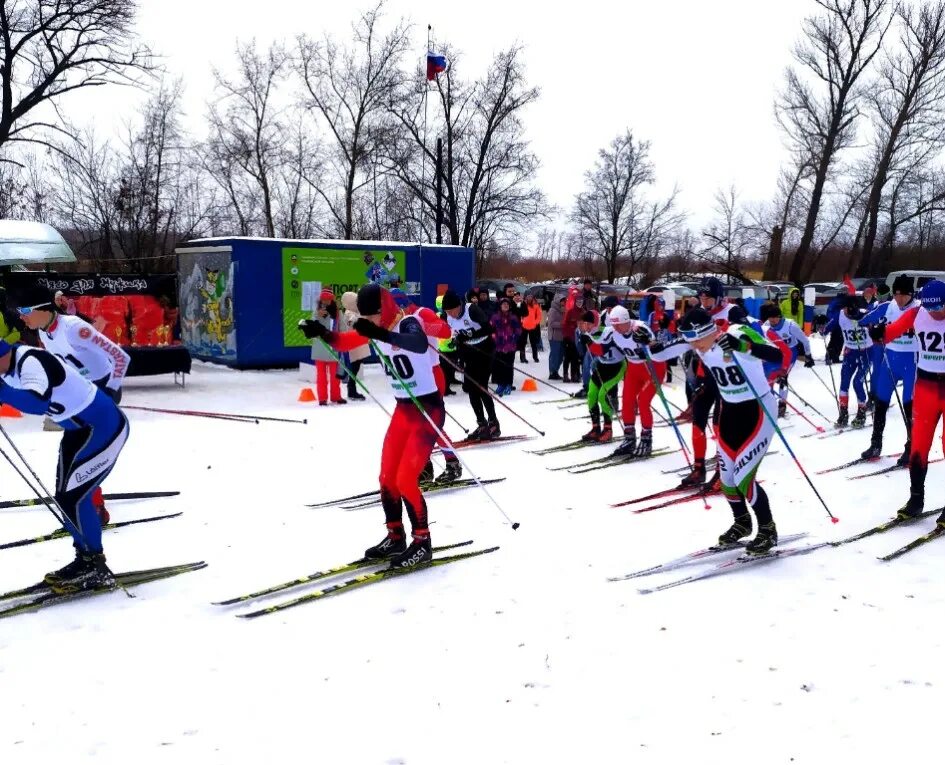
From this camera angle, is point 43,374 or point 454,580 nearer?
point 43,374

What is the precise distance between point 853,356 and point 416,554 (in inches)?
316

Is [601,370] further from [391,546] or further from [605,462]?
[391,546]

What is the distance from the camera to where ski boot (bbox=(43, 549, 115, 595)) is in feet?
16.9

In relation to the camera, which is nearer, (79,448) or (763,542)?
(79,448)

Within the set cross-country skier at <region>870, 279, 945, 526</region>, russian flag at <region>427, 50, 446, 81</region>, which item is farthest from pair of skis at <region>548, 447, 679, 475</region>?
russian flag at <region>427, 50, 446, 81</region>

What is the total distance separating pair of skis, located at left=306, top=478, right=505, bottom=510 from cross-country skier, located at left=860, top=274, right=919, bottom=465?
4259mm

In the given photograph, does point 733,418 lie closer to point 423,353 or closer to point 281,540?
point 423,353

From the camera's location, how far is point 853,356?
11398 mm

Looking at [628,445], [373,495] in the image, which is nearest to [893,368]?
[628,445]

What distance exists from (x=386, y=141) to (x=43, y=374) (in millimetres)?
23468

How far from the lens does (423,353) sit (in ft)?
19.4

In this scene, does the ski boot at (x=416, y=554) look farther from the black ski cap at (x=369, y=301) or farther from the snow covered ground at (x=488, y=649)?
the black ski cap at (x=369, y=301)

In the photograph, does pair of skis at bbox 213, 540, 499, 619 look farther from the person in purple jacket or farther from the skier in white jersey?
the person in purple jacket

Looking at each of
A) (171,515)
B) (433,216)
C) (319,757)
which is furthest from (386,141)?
(319,757)
